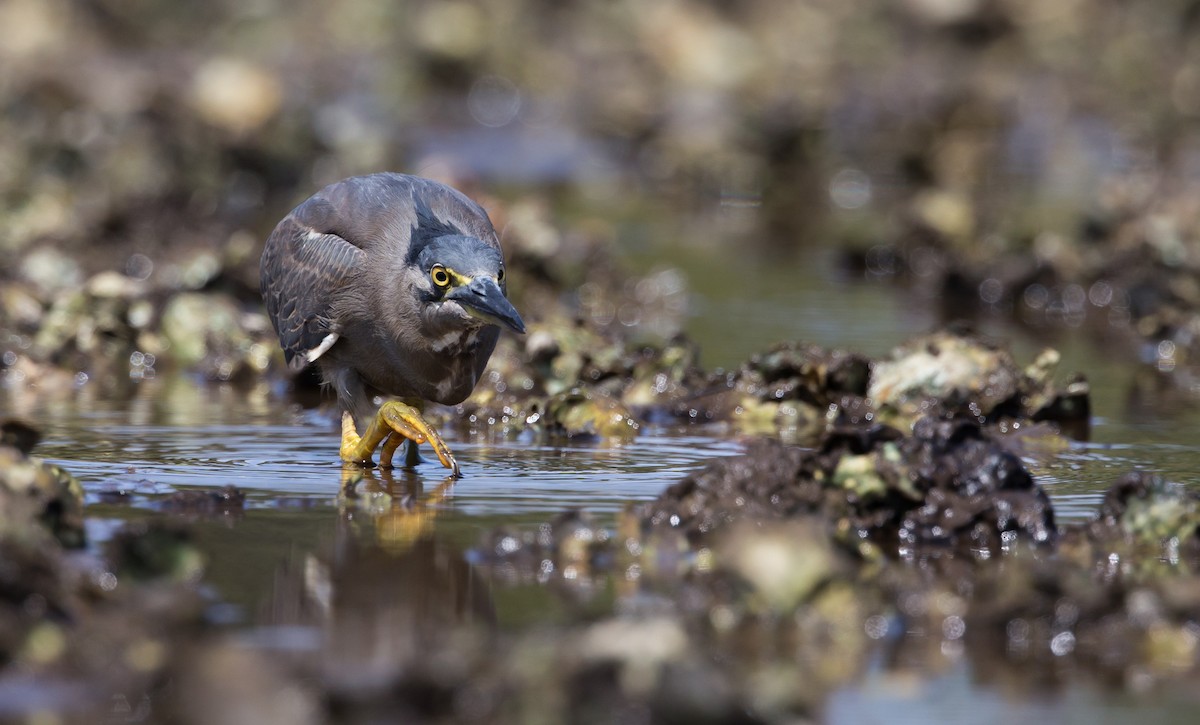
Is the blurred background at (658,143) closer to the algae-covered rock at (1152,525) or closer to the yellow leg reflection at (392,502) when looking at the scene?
the yellow leg reflection at (392,502)

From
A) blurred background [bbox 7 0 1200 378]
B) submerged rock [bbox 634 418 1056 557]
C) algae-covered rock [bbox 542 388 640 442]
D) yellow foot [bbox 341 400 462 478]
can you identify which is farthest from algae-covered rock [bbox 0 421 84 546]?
blurred background [bbox 7 0 1200 378]

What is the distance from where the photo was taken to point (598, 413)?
7.16 m

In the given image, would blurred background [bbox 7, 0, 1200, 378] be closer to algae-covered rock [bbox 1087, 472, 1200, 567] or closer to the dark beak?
the dark beak

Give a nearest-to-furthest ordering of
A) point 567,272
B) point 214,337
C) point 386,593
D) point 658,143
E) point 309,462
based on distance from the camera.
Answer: point 386,593
point 309,462
point 214,337
point 567,272
point 658,143

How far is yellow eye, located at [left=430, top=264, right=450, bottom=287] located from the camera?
625 centimetres

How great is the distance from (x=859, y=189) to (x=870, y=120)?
230cm

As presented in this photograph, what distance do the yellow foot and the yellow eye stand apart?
0.49 metres

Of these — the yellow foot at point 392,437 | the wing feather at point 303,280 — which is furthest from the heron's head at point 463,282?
the wing feather at point 303,280

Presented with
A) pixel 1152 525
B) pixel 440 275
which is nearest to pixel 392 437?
pixel 440 275

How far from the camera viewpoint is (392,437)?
666 centimetres

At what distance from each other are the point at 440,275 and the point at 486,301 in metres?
0.25

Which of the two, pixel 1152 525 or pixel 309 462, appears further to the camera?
pixel 309 462

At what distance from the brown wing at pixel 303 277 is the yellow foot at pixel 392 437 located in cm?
48

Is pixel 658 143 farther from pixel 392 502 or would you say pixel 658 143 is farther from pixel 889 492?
pixel 889 492
